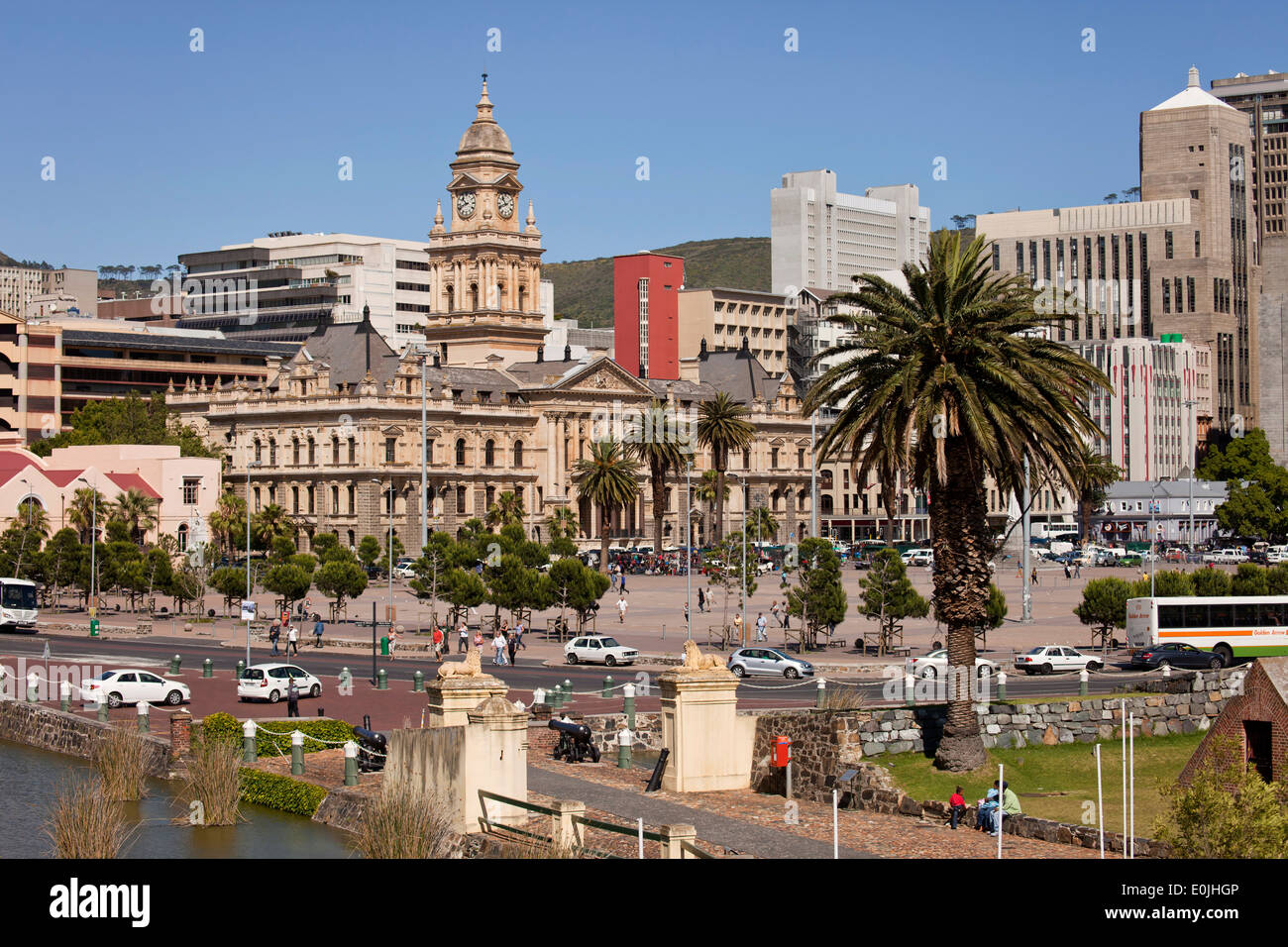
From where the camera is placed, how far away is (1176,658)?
57.9 meters

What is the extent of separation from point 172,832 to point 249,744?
5.18m

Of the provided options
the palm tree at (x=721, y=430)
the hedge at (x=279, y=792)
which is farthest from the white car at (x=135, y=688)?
the palm tree at (x=721, y=430)

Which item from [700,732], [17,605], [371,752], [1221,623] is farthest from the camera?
[17,605]

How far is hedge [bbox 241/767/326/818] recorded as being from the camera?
3241 cm

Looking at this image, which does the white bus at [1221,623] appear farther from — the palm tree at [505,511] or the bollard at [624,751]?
the palm tree at [505,511]

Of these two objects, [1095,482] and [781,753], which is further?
[1095,482]

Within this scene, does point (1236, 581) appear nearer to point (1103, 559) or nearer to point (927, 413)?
point (927, 413)

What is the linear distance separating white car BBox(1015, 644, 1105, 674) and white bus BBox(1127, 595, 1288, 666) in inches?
149

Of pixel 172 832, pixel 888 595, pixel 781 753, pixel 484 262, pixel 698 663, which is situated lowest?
pixel 172 832

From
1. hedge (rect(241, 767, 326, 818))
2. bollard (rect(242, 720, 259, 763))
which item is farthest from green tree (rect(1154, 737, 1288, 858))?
bollard (rect(242, 720, 259, 763))

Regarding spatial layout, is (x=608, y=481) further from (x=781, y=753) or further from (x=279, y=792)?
(x=781, y=753)

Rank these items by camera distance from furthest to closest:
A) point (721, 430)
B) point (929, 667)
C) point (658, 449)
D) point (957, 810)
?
point (658, 449)
point (721, 430)
point (929, 667)
point (957, 810)

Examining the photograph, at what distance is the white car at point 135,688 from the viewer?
159 feet

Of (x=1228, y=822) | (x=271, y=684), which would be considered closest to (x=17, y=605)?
(x=271, y=684)
